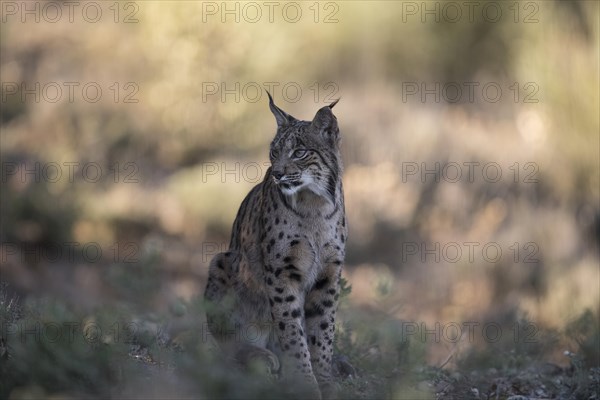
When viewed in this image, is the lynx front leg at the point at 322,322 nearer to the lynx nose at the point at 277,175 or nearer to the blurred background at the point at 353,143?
the lynx nose at the point at 277,175

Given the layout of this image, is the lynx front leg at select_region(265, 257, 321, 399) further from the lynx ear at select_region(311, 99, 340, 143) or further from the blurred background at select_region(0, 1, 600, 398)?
the blurred background at select_region(0, 1, 600, 398)

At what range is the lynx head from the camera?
7.49 meters

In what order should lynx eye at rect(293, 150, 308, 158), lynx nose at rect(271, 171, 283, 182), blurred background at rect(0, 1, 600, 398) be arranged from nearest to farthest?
lynx nose at rect(271, 171, 283, 182), lynx eye at rect(293, 150, 308, 158), blurred background at rect(0, 1, 600, 398)

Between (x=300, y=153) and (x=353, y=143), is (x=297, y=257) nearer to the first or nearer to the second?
(x=300, y=153)

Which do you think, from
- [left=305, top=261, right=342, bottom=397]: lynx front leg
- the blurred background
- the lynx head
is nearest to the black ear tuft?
the lynx head

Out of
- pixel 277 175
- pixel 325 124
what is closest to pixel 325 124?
pixel 325 124

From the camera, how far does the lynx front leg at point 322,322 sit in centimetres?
776

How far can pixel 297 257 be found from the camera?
7.59m

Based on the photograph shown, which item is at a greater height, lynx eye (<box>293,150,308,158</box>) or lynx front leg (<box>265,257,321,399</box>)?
lynx eye (<box>293,150,308,158</box>)

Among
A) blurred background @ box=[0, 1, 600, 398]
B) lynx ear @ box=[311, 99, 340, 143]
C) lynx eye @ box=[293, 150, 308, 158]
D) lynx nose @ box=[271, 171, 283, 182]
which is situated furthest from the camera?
blurred background @ box=[0, 1, 600, 398]

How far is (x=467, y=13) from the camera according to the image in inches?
771

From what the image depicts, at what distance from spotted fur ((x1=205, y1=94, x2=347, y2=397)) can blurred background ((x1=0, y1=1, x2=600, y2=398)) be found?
23.2 ft

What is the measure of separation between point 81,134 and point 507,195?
7799 mm

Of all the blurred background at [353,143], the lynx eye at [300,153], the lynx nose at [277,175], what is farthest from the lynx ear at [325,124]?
the blurred background at [353,143]
